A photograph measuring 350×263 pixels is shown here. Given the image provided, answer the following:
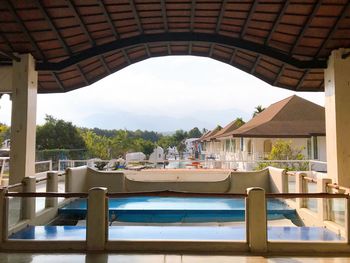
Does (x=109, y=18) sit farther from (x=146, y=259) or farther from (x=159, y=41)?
(x=146, y=259)

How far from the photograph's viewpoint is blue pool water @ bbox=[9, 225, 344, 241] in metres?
5.94

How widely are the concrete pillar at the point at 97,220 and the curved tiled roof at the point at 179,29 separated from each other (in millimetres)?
4769

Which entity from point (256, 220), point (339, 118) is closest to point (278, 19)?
point (339, 118)

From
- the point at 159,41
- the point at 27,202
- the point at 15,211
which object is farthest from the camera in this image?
the point at 159,41

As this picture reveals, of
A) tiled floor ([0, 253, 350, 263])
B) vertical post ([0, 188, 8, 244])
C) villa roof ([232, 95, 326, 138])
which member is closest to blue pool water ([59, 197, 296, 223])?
vertical post ([0, 188, 8, 244])

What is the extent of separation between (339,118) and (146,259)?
6644mm

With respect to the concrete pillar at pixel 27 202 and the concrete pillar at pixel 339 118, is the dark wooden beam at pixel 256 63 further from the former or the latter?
the concrete pillar at pixel 27 202

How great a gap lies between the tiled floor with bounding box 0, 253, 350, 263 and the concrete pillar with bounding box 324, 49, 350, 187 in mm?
4644

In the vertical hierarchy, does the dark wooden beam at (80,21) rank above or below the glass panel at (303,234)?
above

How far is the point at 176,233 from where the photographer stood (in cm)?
635

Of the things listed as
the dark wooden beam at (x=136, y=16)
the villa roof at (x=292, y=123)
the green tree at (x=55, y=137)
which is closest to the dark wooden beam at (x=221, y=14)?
the dark wooden beam at (x=136, y=16)

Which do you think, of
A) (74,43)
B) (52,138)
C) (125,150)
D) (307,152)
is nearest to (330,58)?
(74,43)

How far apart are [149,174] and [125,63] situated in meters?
4.15

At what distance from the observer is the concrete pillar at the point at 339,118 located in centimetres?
930
